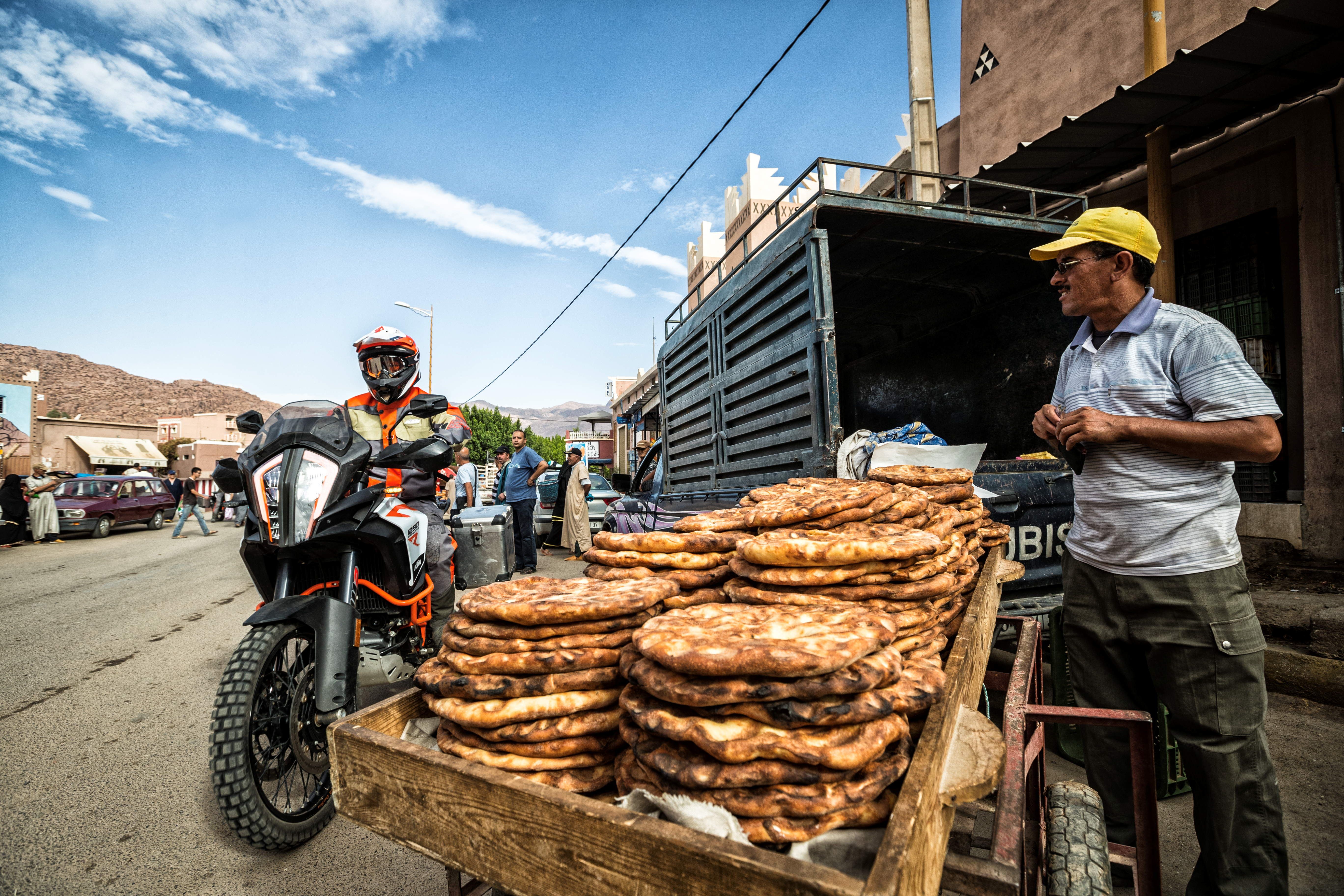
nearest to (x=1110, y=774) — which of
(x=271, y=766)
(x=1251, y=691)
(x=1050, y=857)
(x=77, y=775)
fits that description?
(x=1251, y=691)

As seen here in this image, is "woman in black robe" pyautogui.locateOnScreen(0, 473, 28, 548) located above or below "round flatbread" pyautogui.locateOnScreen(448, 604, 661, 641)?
below

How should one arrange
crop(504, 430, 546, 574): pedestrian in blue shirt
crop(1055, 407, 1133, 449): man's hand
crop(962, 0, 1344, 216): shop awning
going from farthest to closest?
crop(504, 430, 546, 574): pedestrian in blue shirt → crop(962, 0, 1344, 216): shop awning → crop(1055, 407, 1133, 449): man's hand

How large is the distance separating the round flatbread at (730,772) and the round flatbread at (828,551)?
0.65 m

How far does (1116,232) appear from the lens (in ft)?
7.66

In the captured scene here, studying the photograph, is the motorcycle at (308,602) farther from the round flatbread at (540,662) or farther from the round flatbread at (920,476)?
the round flatbread at (920,476)

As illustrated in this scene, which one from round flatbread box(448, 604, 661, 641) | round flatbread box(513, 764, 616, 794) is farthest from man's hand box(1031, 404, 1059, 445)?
round flatbread box(513, 764, 616, 794)

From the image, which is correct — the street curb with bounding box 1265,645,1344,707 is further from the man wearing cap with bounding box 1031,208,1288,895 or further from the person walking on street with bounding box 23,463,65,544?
the person walking on street with bounding box 23,463,65,544

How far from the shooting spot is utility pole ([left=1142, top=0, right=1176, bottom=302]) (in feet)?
20.1

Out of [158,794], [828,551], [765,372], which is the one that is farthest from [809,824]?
[765,372]

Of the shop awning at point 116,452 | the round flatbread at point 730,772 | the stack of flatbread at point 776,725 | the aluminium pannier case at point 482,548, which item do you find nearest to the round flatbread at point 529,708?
the stack of flatbread at point 776,725

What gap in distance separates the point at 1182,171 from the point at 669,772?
9803 millimetres

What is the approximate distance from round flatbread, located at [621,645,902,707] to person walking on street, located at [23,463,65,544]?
23.8 meters

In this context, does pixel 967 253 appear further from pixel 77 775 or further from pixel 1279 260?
pixel 77 775

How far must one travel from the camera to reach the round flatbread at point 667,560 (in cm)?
188
